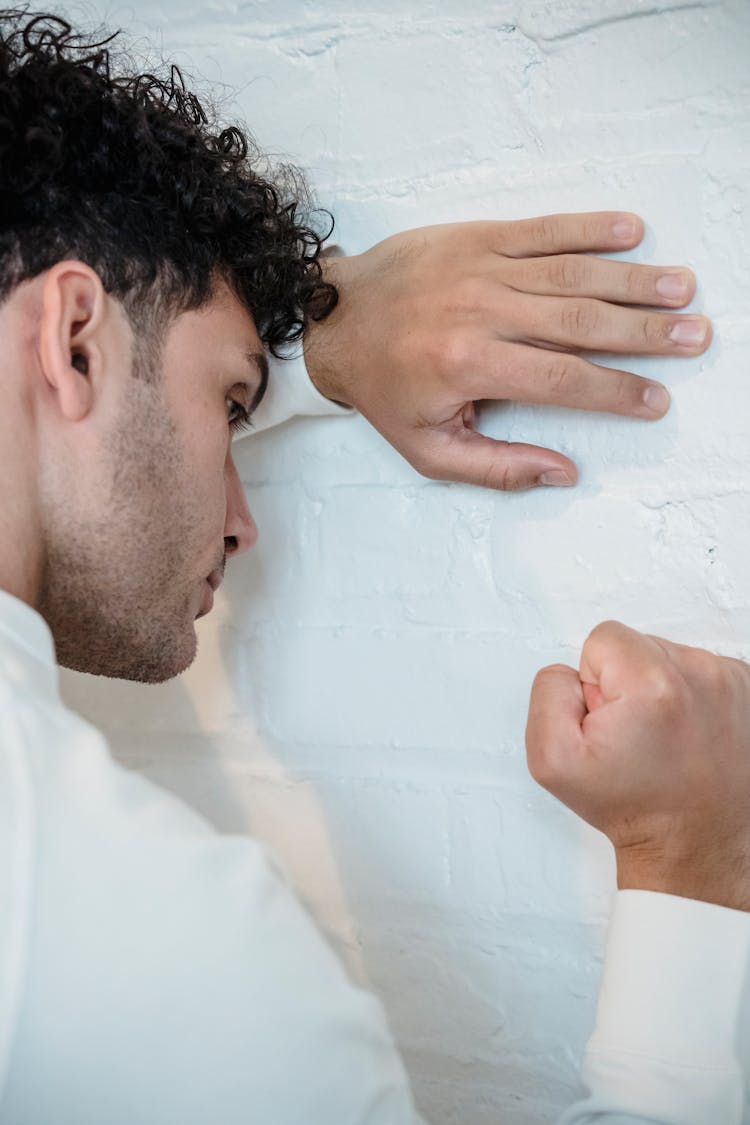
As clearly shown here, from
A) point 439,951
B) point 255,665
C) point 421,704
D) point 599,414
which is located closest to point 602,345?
point 599,414

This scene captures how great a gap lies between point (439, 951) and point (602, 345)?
643 mm

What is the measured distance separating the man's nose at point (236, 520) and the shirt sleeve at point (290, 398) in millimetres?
67

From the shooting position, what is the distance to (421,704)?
1.09 m

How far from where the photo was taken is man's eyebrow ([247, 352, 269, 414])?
1032 millimetres

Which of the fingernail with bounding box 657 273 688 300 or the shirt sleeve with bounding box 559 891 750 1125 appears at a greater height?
the fingernail with bounding box 657 273 688 300

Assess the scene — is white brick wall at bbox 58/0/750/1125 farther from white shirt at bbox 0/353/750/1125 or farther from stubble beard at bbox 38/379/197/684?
white shirt at bbox 0/353/750/1125

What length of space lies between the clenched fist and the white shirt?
0.18 m

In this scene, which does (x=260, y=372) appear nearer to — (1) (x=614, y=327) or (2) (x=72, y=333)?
(2) (x=72, y=333)

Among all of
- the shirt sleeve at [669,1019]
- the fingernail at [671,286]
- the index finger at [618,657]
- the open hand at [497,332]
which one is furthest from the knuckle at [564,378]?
the shirt sleeve at [669,1019]

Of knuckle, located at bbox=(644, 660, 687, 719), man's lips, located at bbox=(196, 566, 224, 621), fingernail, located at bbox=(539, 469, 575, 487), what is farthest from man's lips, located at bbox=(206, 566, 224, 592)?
knuckle, located at bbox=(644, 660, 687, 719)

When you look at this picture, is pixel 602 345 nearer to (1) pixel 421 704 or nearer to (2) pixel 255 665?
(1) pixel 421 704

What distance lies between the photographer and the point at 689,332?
95 cm

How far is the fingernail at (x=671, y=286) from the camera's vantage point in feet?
3.10

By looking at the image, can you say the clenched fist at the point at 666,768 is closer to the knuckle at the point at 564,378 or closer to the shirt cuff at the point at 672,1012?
the shirt cuff at the point at 672,1012
